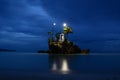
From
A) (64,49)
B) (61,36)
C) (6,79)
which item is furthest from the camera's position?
(61,36)

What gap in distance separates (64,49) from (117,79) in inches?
5880

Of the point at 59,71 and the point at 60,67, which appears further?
the point at 60,67

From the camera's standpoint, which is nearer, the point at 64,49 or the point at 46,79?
the point at 46,79

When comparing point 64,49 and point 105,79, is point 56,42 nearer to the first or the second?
point 64,49

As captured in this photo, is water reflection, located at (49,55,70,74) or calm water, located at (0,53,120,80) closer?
calm water, located at (0,53,120,80)

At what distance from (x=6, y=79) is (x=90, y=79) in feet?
27.9

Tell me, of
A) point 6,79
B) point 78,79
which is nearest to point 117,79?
point 78,79

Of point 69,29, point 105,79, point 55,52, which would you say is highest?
Answer: point 69,29

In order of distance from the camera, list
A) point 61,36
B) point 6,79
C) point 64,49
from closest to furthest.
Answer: point 6,79 < point 64,49 < point 61,36

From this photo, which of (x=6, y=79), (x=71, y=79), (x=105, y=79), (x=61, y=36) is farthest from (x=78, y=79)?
(x=61, y=36)

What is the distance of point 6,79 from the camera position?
2922cm

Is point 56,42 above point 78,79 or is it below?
above

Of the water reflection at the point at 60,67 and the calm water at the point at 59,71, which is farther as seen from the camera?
the water reflection at the point at 60,67

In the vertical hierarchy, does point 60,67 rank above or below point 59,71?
above
